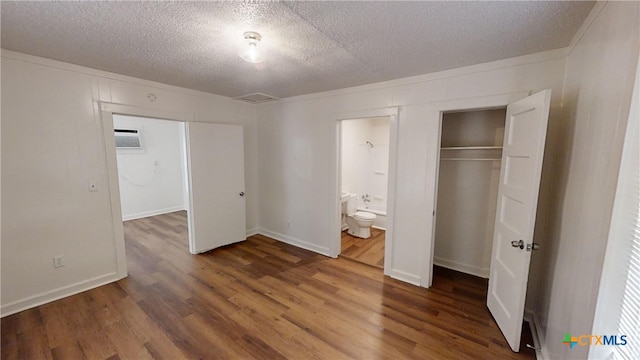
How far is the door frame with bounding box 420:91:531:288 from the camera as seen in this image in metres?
2.23

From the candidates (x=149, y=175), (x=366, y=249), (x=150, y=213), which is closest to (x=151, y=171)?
(x=149, y=175)

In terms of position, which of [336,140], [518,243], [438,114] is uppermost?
[438,114]

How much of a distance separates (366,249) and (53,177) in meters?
3.82

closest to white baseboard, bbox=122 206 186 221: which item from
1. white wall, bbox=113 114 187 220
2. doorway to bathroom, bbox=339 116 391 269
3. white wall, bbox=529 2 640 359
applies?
white wall, bbox=113 114 187 220

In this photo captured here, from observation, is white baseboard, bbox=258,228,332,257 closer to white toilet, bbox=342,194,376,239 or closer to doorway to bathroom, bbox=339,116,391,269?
doorway to bathroom, bbox=339,116,391,269

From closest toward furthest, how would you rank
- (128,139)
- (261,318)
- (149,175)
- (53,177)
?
(261,318), (53,177), (128,139), (149,175)

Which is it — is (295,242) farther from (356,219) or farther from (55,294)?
(55,294)

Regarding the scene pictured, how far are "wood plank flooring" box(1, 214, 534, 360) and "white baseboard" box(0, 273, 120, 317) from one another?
8 cm

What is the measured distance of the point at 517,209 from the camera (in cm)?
192

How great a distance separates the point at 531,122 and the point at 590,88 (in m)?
0.37

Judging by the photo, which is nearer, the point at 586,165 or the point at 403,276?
the point at 586,165

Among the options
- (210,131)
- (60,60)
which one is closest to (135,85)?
(60,60)

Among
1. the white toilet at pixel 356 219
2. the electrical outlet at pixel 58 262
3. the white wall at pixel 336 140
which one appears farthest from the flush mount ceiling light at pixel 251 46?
the white toilet at pixel 356 219

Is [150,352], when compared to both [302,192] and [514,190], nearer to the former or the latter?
[302,192]
